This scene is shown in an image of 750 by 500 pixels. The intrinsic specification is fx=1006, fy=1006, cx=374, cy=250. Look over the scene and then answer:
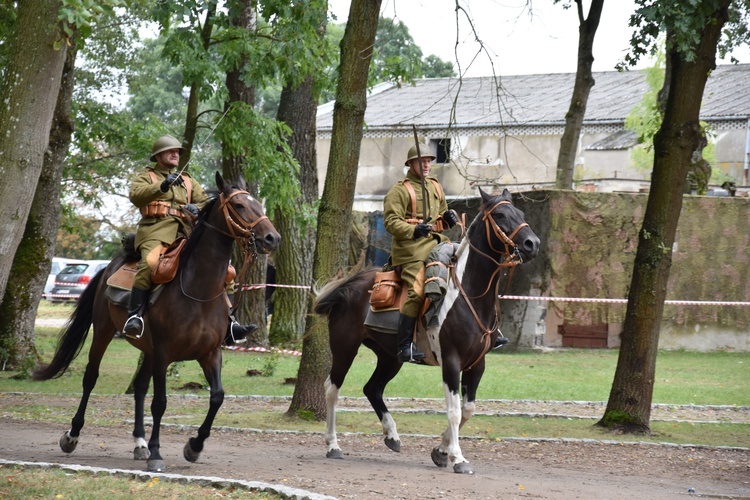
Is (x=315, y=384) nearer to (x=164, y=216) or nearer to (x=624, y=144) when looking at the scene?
(x=164, y=216)

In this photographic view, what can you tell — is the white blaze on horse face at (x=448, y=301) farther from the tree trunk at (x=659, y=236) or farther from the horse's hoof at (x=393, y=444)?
the tree trunk at (x=659, y=236)

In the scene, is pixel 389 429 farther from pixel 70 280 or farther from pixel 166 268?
pixel 70 280

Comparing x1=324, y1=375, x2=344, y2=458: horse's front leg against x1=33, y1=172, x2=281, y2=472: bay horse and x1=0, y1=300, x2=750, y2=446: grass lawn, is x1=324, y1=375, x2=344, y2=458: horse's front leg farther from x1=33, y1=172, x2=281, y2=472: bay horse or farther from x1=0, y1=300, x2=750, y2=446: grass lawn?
x1=0, y1=300, x2=750, y2=446: grass lawn

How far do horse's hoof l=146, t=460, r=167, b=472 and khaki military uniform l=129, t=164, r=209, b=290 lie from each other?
65.9 inches

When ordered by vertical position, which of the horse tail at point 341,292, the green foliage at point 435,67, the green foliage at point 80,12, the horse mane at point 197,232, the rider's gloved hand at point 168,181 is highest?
the green foliage at point 435,67

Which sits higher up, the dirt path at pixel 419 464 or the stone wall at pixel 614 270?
the stone wall at pixel 614 270

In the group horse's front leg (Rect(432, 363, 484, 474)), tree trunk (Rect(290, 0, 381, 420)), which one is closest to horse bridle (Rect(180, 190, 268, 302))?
horse's front leg (Rect(432, 363, 484, 474))

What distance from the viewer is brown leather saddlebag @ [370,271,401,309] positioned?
10.0 m

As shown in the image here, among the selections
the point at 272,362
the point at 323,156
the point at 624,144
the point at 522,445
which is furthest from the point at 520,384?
the point at 323,156

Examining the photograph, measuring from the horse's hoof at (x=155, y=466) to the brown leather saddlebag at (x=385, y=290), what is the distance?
265 centimetres

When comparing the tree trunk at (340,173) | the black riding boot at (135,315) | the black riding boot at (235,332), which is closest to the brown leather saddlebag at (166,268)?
the black riding boot at (135,315)

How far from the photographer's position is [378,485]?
8266 millimetres

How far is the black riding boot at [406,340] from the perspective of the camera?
977 centimetres

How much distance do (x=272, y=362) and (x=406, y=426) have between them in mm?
6214
